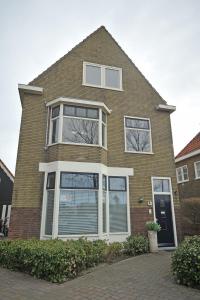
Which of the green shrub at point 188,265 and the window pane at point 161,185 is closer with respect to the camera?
the green shrub at point 188,265

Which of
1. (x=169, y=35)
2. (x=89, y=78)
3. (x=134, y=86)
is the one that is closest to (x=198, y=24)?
(x=169, y=35)

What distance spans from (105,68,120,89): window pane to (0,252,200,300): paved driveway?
9298 millimetres

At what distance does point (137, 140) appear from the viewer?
1269 cm

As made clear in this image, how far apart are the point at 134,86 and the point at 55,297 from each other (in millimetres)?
11296

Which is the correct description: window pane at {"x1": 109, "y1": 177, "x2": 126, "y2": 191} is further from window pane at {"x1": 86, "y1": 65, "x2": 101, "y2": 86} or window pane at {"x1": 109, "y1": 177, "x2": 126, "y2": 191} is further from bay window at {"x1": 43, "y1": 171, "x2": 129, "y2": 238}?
window pane at {"x1": 86, "y1": 65, "x2": 101, "y2": 86}

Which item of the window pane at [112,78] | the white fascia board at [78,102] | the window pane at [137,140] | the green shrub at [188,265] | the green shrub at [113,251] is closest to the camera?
the green shrub at [188,265]

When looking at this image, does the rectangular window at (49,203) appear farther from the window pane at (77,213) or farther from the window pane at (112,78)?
the window pane at (112,78)

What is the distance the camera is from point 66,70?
12.7 m

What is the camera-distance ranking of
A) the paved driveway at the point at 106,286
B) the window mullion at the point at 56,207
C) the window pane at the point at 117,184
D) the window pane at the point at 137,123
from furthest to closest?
the window pane at the point at 137,123 < the window pane at the point at 117,184 < the window mullion at the point at 56,207 < the paved driveway at the point at 106,286

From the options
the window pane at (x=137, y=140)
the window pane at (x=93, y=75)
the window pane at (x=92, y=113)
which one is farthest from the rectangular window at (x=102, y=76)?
the window pane at (x=137, y=140)

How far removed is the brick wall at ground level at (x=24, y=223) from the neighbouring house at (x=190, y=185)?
8911 millimetres

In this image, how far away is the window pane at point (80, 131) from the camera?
36.7 ft

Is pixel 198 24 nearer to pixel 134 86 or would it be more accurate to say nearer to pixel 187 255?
pixel 134 86

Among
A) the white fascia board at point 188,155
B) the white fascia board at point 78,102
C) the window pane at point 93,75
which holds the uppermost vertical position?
the window pane at point 93,75
